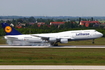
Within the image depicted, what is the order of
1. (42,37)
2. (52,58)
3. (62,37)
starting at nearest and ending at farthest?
1. (52,58)
2. (42,37)
3. (62,37)

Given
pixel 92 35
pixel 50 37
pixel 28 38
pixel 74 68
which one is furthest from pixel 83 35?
pixel 74 68

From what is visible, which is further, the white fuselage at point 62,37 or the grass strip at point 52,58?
the white fuselage at point 62,37

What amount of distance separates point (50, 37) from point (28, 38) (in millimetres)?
5170

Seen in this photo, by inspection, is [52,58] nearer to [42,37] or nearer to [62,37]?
[42,37]

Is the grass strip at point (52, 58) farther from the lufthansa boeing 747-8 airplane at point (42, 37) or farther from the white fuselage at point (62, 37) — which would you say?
the white fuselage at point (62, 37)

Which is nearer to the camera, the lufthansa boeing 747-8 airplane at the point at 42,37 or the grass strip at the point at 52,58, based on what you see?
the grass strip at the point at 52,58

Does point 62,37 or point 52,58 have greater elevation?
point 52,58

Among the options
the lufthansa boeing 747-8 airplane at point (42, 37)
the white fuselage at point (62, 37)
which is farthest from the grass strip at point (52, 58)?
the white fuselage at point (62, 37)

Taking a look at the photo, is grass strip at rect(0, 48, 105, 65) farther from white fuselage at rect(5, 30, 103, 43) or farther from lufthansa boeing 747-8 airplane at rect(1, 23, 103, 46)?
white fuselage at rect(5, 30, 103, 43)

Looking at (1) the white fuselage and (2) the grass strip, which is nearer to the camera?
(2) the grass strip

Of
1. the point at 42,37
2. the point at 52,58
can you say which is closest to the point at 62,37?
the point at 42,37

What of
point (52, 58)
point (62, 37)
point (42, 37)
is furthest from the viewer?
point (62, 37)

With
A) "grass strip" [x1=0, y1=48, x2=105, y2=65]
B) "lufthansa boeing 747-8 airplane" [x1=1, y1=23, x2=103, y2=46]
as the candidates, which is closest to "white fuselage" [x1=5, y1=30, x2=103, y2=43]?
"lufthansa boeing 747-8 airplane" [x1=1, y1=23, x2=103, y2=46]

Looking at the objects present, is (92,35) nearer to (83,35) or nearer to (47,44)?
(83,35)
